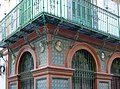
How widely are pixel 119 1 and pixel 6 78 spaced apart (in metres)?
6.63

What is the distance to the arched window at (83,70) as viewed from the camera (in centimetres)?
1099

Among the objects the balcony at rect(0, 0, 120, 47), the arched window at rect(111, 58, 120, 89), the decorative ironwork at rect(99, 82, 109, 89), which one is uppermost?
the balcony at rect(0, 0, 120, 47)

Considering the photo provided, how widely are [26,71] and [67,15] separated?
2.85 metres

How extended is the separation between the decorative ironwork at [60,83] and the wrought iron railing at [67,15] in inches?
83.1

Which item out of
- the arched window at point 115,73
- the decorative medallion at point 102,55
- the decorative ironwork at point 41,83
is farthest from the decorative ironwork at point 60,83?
the arched window at point 115,73

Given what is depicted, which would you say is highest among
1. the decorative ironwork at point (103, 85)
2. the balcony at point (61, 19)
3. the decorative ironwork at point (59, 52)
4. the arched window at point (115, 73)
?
the balcony at point (61, 19)

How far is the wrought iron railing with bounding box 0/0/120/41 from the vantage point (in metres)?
10.5

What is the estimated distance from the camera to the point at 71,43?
10.8 m

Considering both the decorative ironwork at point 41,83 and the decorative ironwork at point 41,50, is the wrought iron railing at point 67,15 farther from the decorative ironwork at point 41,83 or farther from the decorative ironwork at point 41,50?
the decorative ironwork at point 41,83

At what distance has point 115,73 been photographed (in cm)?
1299

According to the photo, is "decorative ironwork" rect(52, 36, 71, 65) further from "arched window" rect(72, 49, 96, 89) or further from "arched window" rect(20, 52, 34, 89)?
"arched window" rect(20, 52, 34, 89)

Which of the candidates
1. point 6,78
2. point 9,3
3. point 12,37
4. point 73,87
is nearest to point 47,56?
point 73,87

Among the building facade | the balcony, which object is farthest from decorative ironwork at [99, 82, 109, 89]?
the balcony

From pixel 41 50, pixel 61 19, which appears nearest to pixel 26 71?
pixel 41 50
